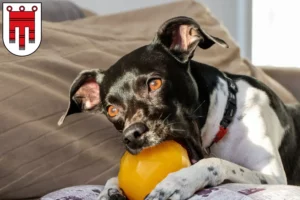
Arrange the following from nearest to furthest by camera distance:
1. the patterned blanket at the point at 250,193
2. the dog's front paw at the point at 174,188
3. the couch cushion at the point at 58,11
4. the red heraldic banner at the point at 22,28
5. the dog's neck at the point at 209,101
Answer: the patterned blanket at the point at 250,193 < the dog's front paw at the point at 174,188 < the dog's neck at the point at 209,101 < the red heraldic banner at the point at 22,28 < the couch cushion at the point at 58,11

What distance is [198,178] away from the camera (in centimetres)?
122

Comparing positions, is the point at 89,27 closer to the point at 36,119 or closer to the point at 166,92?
the point at 36,119

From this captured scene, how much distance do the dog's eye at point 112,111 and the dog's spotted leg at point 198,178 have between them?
1.06 ft

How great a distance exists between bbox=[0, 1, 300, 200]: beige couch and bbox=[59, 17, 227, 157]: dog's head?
4.2 inches

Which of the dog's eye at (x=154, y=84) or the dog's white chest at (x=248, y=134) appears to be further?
the dog's white chest at (x=248, y=134)

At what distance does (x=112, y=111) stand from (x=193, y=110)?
9.3 inches

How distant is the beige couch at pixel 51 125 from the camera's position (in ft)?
5.27

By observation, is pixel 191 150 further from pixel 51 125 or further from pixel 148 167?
pixel 51 125

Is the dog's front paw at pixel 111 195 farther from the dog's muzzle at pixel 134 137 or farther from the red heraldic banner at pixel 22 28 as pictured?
the red heraldic banner at pixel 22 28

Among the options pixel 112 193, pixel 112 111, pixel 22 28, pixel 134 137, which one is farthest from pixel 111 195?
pixel 22 28

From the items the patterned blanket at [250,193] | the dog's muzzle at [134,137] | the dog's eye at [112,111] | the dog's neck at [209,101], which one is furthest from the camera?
the dog's neck at [209,101]

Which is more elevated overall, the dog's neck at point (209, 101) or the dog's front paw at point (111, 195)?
the dog's neck at point (209, 101)

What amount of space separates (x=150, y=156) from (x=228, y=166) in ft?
0.84

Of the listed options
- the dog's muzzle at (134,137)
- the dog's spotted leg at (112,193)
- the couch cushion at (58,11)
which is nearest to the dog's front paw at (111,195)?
the dog's spotted leg at (112,193)
